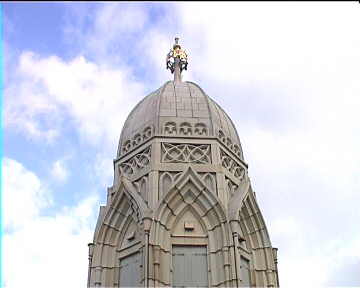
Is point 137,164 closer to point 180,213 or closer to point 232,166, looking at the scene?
point 180,213

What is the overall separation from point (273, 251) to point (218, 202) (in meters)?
3.73

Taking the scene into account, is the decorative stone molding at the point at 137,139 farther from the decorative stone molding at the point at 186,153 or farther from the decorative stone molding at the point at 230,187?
the decorative stone molding at the point at 230,187

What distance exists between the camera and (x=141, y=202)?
2380cm

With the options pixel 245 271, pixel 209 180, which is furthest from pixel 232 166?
pixel 245 271

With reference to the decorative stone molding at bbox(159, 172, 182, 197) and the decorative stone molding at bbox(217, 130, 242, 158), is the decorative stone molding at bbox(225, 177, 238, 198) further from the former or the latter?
the decorative stone molding at bbox(159, 172, 182, 197)

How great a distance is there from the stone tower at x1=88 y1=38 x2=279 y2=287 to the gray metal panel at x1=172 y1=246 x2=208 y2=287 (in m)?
0.04

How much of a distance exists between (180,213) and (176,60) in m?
12.7

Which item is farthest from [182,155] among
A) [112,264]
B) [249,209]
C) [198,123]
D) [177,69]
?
[177,69]

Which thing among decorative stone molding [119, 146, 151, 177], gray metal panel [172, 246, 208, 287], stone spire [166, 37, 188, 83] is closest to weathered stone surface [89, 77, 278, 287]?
decorative stone molding [119, 146, 151, 177]

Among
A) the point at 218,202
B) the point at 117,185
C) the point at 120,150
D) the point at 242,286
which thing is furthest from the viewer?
the point at 120,150

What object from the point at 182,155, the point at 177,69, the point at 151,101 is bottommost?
the point at 182,155

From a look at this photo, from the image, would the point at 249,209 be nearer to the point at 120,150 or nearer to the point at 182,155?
the point at 182,155

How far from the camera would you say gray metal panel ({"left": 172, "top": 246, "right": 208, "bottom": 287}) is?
22.2 metres

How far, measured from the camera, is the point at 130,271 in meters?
23.1
